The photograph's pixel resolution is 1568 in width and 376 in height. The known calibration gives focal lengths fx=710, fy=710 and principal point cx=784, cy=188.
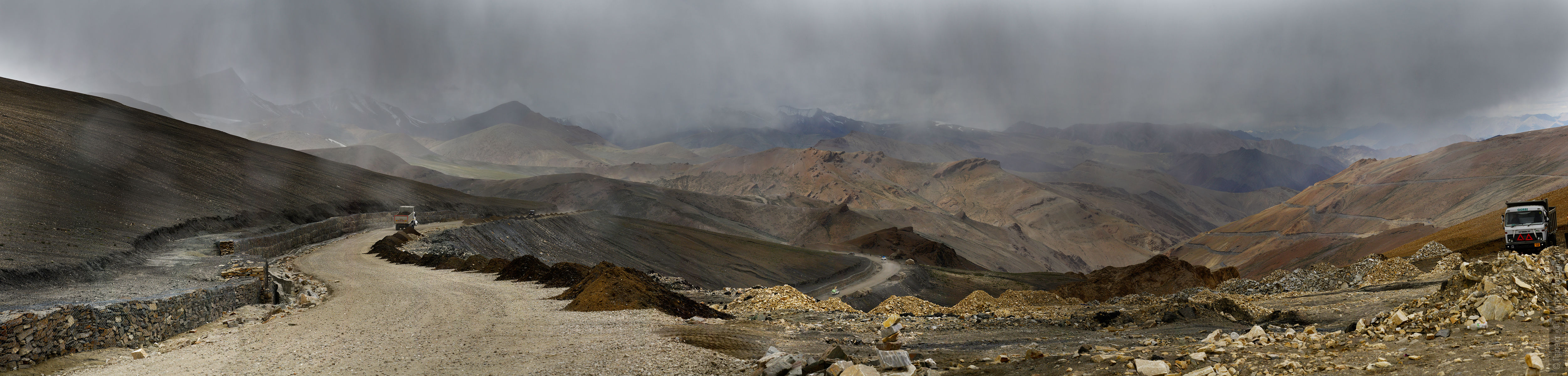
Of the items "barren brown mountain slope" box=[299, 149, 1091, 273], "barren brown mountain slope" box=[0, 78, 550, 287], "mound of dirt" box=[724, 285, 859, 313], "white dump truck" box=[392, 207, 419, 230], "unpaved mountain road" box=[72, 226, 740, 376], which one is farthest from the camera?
"barren brown mountain slope" box=[299, 149, 1091, 273]

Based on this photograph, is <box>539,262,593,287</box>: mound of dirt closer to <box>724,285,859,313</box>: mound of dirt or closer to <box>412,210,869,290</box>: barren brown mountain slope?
<box>724,285,859,313</box>: mound of dirt

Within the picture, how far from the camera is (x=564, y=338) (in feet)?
42.1

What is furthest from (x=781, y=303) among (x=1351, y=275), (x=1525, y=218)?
(x=1525, y=218)

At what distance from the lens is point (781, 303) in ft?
64.1

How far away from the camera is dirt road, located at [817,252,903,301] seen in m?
61.0

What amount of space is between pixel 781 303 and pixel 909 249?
87.8 metres

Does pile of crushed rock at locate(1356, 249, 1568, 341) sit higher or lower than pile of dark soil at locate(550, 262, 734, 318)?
higher

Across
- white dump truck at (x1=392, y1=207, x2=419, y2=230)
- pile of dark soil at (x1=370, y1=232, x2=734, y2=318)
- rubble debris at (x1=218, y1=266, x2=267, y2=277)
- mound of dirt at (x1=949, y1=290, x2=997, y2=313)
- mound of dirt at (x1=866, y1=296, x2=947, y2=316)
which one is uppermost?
white dump truck at (x1=392, y1=207, x2=419, y2=230)

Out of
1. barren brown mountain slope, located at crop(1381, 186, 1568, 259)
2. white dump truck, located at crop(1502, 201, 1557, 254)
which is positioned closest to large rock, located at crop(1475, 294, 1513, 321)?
white dump truck, located at crop(1502, 201, 1557, 254)

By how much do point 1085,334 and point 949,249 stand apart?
9450cm

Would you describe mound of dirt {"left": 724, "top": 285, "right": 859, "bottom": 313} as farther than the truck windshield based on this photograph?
No

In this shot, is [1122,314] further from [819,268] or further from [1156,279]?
[819,268]

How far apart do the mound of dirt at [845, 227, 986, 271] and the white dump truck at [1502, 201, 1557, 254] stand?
7221 centimetres

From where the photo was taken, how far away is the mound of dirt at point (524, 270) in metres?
23.2
